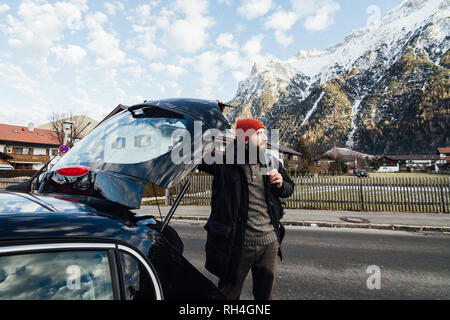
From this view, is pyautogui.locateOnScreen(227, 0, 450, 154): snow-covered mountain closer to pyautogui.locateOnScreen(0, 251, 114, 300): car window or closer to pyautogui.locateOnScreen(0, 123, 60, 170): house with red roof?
pyautogui.locateOnScreen(0, 123, 60, 170): house with red roof

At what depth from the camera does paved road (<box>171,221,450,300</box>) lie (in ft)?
10.6

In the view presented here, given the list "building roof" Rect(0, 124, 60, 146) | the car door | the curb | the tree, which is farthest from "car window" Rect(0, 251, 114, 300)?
the tree

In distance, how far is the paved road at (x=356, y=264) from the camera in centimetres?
324

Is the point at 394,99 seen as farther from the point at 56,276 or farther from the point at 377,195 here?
the point at 56,276

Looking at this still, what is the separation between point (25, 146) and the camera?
1820 inches

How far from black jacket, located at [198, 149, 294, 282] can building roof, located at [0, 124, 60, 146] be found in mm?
54400

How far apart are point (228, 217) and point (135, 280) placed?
3.20 ft

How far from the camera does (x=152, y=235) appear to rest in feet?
3.86

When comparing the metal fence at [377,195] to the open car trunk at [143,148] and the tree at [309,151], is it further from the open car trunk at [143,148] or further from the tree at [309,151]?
the tree at [309,151]

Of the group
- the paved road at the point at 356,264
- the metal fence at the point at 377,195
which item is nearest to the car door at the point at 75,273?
the paved road at the point at 356,264

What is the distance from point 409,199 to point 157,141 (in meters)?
14.1

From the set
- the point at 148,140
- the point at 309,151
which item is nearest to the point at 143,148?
the point at 148,140

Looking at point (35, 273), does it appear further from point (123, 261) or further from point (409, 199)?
point (409, 199)

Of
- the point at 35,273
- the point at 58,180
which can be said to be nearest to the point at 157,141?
the point at 58,180
